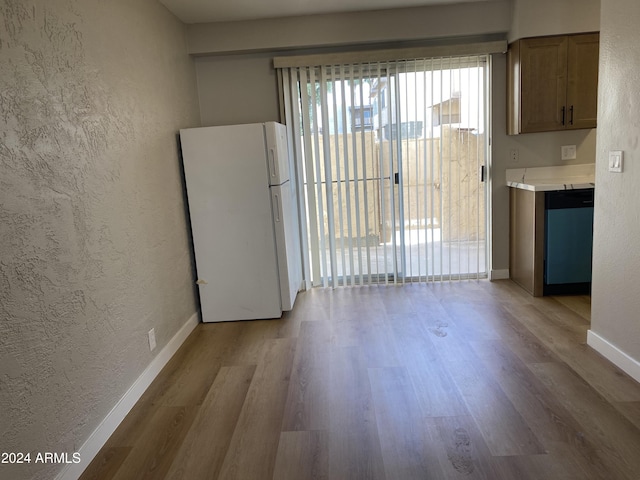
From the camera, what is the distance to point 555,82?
3.71m

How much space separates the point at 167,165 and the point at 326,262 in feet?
5.81

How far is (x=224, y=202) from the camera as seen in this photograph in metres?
3.46

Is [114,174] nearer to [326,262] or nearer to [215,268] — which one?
[215,268]

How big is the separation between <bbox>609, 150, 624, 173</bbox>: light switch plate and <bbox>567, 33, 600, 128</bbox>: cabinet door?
152cm

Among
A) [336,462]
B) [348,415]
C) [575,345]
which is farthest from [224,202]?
[575,345]

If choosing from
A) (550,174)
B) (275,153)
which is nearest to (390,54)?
(275,153)

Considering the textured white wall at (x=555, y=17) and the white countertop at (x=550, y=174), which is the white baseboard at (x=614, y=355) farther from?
the textured white wall at (x=555, y=17)

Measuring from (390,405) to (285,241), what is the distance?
64.3 inches

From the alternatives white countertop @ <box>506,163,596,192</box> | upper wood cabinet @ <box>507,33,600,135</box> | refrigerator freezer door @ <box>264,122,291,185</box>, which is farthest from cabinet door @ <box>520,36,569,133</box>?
refrigerator freezer door @ <box>264,122,291,185</box>

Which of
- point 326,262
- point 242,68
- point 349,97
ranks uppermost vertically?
point 242,68

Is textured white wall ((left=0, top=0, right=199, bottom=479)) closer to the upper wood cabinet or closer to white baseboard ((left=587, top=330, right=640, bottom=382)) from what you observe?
white baseboard ((left=587, top=330, right=640, bottom=382))

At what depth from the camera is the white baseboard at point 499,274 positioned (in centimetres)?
428

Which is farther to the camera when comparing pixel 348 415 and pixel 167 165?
pixel 167 165

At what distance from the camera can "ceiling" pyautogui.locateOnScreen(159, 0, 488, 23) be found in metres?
3.39
